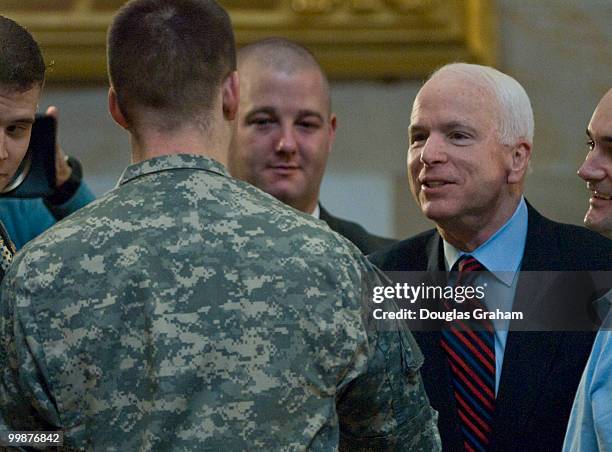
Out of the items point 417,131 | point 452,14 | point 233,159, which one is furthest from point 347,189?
point 417,131

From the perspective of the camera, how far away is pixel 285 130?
3824mm

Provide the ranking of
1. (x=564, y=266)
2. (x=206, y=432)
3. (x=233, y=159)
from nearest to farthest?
(x=206, y=432)
(x=564, y=266)
(x=233, y=159)

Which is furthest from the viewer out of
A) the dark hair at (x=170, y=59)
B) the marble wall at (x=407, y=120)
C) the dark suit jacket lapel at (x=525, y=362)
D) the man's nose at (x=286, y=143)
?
the marble wall at (x=407, y=120)

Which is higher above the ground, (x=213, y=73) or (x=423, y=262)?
(x=213, y=73)

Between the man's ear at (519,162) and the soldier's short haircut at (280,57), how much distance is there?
3.22ft

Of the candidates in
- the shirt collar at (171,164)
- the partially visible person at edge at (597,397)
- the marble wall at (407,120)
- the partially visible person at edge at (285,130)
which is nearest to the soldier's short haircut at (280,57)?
the partially visible person at edge at (285,130)

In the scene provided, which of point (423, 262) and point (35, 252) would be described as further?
point (423, 262)

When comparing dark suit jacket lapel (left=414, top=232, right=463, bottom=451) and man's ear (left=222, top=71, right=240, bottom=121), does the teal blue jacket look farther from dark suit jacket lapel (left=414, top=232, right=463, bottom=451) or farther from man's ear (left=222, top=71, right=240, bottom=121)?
man's ear (left=222, top=71, right=240, bottom=121)

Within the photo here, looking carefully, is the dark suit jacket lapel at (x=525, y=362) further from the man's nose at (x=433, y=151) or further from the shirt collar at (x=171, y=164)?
the shirt collar at (x=171, y=164)

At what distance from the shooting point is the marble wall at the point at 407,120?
17.8 feet

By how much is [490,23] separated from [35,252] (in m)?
3.76

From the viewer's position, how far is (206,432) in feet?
6.68

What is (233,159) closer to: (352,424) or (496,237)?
(496,237)

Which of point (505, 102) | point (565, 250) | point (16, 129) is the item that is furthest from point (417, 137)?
point (16, 129)
